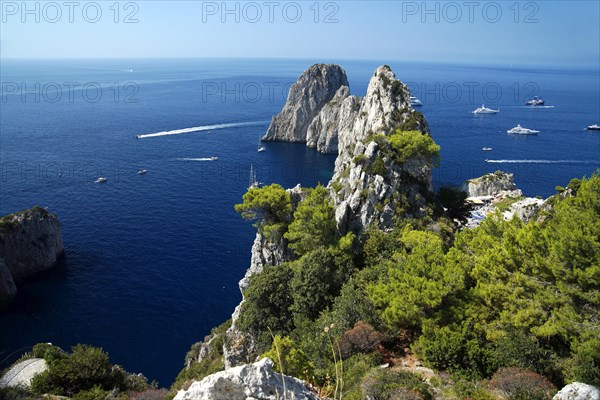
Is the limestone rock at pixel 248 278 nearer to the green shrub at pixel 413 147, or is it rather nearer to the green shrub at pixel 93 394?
the green shrub at pixel 413 147

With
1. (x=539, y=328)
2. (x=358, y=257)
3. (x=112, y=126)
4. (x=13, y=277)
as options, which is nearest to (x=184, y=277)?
(x=13, y=277)

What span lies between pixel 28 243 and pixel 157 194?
33.7 m

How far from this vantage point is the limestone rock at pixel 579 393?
62.5 feet

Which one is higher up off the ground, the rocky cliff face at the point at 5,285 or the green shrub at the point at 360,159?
the green shrub at the point at 360,159

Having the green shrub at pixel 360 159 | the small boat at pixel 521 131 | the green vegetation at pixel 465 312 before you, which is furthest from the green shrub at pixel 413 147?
the small boat at pixel 521 131

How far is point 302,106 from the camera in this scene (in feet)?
532

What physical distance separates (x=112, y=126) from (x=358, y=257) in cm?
15808

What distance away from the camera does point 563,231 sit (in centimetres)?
2398

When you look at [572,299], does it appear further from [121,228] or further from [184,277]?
[121,228]

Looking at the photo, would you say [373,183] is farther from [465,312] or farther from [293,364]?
[293,364]

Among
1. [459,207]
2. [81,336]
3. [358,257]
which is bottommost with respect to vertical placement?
[81,336]

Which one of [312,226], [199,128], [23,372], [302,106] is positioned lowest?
[23,372]

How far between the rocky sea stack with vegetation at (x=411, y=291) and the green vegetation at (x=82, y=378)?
10.9 m

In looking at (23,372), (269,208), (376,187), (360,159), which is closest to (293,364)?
(23,372)
